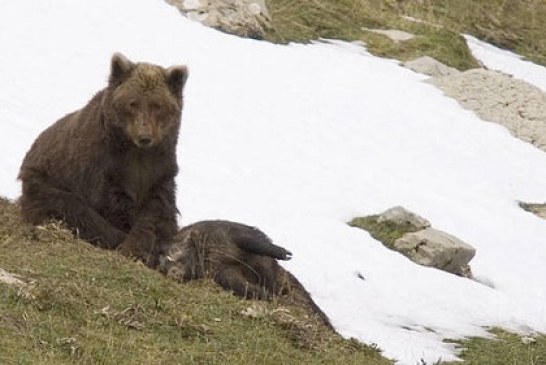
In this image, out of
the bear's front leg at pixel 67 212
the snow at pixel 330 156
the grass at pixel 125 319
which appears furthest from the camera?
the snow at pixel 330 156

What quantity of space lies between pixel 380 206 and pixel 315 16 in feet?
44.2

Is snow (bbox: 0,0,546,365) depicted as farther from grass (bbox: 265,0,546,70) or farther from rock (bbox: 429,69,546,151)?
grass (bbox: 265,0,546,70)

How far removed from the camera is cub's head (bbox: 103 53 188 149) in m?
10.9

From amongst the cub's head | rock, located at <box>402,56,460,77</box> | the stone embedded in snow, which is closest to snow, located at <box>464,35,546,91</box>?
the stone embedded in snow

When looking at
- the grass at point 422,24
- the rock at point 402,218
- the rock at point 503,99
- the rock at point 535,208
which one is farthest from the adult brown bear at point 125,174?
the grass at point 422,24

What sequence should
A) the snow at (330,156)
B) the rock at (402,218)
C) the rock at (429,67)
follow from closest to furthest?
the snow at (330,156) → the rock at (402,218) → the rock at (429,67)

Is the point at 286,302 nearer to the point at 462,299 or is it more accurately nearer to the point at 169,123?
the point at 169,123

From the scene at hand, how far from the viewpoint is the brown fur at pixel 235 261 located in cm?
1062

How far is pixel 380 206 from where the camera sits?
743 inches

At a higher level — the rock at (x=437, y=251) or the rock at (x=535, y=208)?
the rock at (x=437, y=251)

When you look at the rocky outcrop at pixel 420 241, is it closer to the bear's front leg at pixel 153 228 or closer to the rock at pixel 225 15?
the bear's front leg at pixel 153 228

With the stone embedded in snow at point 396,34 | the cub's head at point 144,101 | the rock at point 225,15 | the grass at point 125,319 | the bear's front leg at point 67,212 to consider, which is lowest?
the stone embedded in snow at point 396,34

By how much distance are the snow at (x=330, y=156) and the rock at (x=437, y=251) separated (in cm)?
38

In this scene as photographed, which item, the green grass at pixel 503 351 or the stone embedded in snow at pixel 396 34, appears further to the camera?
the stone embedded in snow at pixel 396 34
